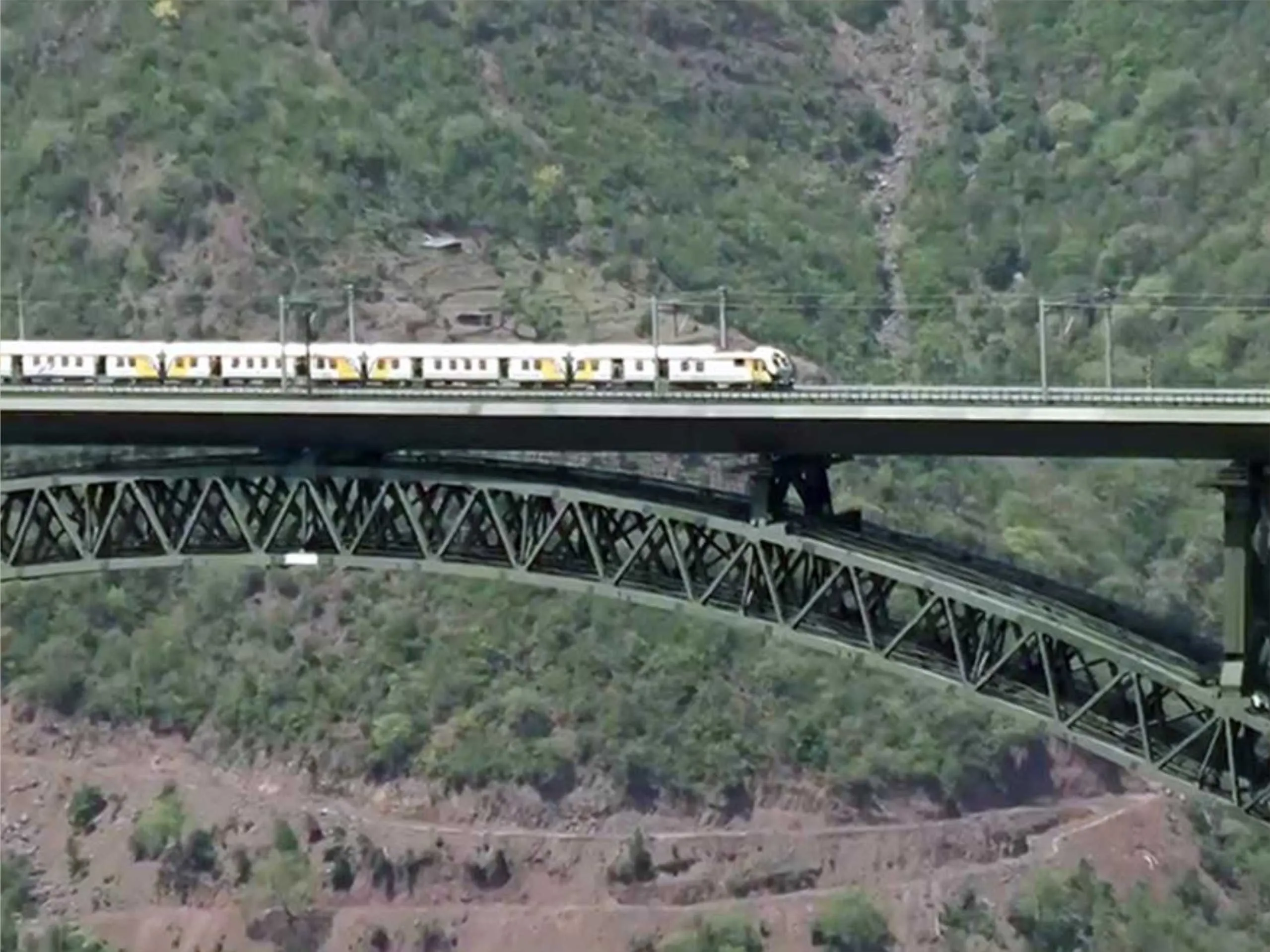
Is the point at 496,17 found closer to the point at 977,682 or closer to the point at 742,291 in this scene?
the point at 742,291

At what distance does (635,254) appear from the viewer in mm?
159500

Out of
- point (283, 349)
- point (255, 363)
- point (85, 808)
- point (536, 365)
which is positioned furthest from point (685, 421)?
point (85, 808)

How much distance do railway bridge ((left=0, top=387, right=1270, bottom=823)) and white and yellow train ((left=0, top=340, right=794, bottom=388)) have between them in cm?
203

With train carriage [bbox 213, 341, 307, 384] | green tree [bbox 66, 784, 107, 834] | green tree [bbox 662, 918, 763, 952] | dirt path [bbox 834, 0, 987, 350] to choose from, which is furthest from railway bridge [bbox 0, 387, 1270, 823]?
dirt path [bbox 834, 0, 987, 350]

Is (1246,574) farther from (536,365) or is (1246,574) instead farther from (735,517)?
(536,365)

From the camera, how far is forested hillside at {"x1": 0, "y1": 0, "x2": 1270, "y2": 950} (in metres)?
139

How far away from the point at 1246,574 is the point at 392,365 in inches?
681

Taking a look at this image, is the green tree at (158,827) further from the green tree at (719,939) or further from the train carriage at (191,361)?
the train carriage at (191,361)

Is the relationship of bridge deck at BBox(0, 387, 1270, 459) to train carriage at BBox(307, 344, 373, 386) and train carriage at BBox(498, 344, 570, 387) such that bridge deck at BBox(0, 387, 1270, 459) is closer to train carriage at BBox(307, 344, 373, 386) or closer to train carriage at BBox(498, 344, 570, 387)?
train carriage at BBox(498, 344, 570, 387)

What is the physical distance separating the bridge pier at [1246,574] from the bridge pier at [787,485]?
688cm

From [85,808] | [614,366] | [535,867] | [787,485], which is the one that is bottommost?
[535,867]

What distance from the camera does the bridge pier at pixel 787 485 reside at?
81.1m

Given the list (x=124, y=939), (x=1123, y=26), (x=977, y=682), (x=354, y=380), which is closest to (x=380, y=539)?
(x=354, y=380)

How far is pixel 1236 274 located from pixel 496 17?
32.1 meters
